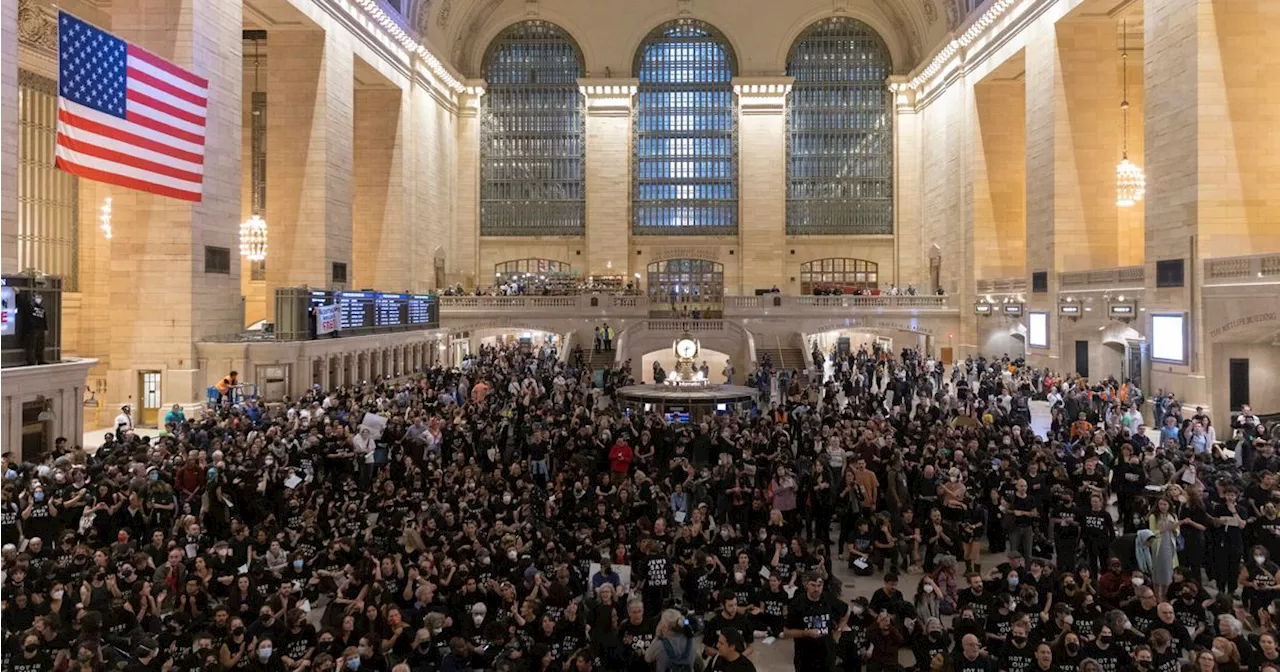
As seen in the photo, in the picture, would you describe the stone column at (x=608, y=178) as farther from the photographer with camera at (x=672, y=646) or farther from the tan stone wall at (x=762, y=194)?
the photographer with camera at (x=672, y=646)

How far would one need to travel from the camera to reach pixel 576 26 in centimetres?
4722

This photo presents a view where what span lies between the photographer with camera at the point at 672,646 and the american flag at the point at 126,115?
15.6 metres

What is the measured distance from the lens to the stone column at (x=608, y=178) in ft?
156

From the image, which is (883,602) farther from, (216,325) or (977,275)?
(977,275)

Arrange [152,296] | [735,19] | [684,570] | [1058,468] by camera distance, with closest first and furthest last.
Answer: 1. [684,570]
2. [1058,468]
3. [152,296]
4. [735,19]

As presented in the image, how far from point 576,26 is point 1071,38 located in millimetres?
26365

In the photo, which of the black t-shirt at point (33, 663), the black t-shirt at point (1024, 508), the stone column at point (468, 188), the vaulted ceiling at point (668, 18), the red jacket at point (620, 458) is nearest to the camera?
the black t-shirt at point (33, 663)

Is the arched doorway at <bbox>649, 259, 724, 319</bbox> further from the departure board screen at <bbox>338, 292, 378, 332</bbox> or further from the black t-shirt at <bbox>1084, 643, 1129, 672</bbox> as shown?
the black t-shirt at <bbox>1084, 643, 1129, 672</bbox>

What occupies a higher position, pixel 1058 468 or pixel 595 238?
pixel 595 238

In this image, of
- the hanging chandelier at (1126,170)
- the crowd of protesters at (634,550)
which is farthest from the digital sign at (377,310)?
the hanging chandelier at (1126,170)

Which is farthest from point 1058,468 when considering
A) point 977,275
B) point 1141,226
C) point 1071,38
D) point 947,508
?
point 977,275

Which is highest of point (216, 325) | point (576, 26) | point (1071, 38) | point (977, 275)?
point (576, 26)

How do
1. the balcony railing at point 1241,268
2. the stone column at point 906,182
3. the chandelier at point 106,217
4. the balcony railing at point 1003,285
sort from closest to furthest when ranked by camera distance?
the balcony railing at point 1241,268 → the chandelier at point 106,217 → the balcony railing at point 1003,285 → the stone column at point 906,182

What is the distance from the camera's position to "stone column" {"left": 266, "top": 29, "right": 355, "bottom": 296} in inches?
1162
